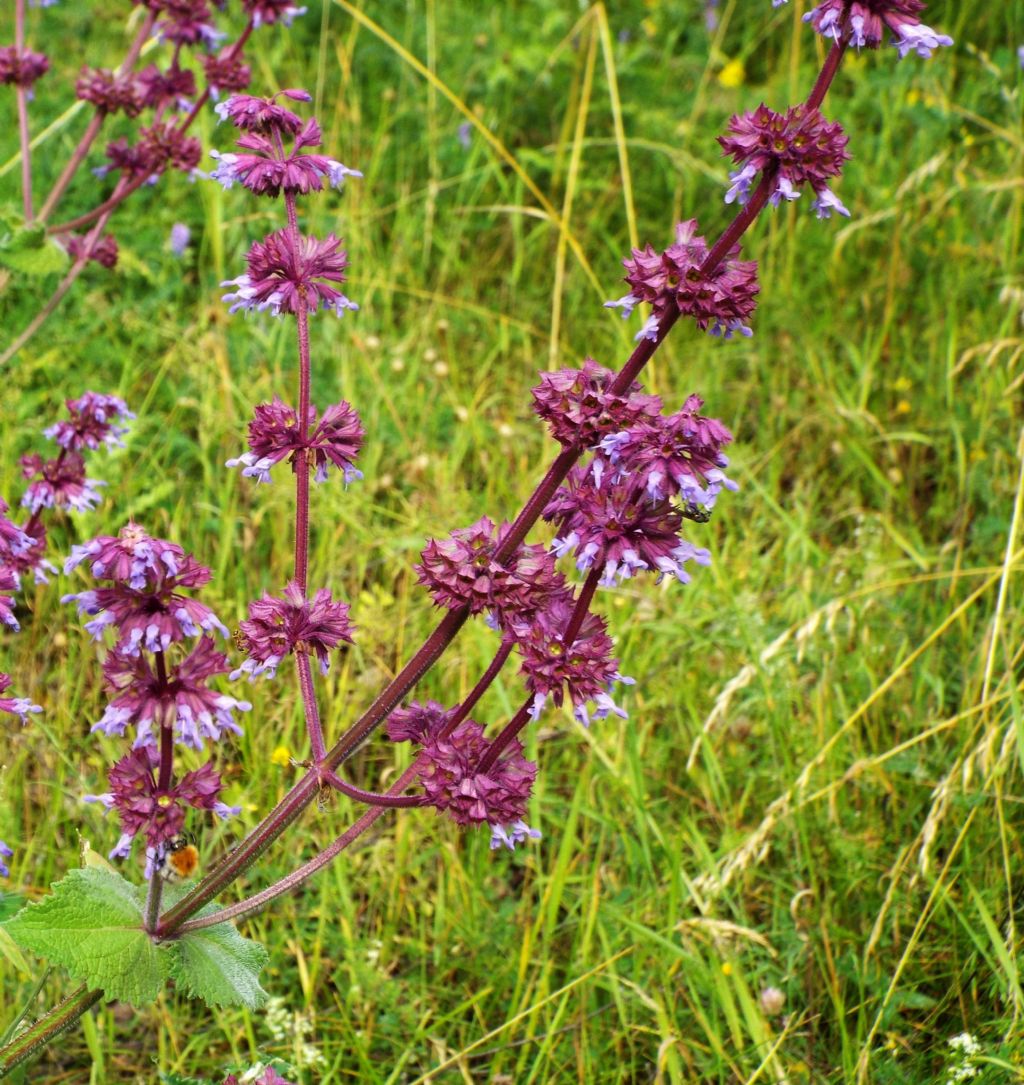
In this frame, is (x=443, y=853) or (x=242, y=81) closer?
(x=443, y=853)

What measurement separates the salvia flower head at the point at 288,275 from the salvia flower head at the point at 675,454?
54 cm

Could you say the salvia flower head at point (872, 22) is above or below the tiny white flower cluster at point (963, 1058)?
above

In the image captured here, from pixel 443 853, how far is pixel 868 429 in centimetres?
204

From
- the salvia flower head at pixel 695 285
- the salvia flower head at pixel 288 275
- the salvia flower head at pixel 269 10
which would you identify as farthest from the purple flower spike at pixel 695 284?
the salvia flower head at pixel 269 10

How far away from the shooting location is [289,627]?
1.93 metres

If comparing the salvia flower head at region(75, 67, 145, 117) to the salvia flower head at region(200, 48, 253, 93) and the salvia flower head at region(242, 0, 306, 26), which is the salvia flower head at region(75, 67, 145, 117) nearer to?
the salvia flower head at region(200, 48, 253, 93)

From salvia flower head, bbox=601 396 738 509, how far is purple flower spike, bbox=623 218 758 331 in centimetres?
12

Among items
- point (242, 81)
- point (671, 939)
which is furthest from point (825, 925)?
point (242, 81)

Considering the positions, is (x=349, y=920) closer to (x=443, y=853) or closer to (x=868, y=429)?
(x=443, y=853)

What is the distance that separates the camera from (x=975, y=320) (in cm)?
432

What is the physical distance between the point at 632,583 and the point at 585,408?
2084mm

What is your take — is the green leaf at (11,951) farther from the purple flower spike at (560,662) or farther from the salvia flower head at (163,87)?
the salvia flower head at (163,87)

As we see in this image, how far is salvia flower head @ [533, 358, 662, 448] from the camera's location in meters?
1.73

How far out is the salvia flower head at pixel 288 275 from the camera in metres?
1.97
